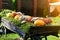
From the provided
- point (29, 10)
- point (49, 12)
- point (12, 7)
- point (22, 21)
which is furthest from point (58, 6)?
point (22, 21)

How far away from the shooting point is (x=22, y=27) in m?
3.53

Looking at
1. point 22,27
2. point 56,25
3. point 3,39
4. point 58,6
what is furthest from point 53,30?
point 58,6

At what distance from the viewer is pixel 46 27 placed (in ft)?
11.5

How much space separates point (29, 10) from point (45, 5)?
3.06ft

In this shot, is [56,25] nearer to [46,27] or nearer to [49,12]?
[46,27]

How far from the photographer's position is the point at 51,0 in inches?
461

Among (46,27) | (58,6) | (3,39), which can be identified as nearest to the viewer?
(46,27)

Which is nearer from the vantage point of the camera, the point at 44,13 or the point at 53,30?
the point at 53,30

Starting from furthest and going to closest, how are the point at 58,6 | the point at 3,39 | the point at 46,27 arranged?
1. the point at 58,6
2. the point at 3,39
3. the point at 46,27

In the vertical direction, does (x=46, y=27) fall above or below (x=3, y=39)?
above

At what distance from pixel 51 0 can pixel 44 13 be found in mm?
995

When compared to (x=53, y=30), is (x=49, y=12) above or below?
below

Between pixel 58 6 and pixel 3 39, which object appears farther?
pixel 58 6

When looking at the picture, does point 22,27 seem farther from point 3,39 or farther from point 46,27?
point 3,39
